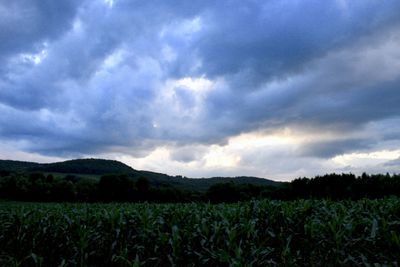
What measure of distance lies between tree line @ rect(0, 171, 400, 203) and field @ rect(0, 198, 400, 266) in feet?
63.8

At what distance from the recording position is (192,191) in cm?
5803

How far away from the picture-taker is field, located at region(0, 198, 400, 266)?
22.8 feet

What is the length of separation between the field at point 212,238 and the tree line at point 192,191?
63.8ft

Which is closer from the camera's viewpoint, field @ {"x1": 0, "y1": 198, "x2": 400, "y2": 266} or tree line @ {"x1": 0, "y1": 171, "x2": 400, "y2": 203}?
field @ {"x1": 0, "y1": 198, "x2": 400, "y2": 266}

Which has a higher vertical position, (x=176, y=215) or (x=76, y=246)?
(x=176, y=215)

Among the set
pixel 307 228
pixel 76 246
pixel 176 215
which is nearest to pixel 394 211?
pixel 307 228

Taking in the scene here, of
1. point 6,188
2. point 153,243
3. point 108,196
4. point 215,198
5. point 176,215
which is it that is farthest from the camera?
point 6,188

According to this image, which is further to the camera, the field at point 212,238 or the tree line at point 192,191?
the tree line at point 192,191

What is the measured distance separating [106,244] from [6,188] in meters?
67.2

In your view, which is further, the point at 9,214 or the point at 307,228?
the point at 9,214

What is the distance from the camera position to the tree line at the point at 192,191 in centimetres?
3606

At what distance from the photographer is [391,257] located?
6445 mm

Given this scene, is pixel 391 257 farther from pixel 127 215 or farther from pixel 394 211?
pixel 127 215

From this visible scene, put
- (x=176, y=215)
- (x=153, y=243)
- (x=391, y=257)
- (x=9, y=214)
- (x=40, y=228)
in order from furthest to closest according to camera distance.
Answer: (x=9, y=214)
(x=40, y=228)
(x=176, y=215)
(x=153, y=243)
(x=391, y=257)
